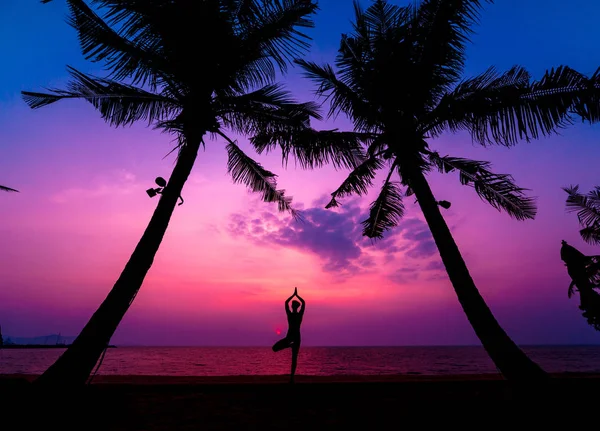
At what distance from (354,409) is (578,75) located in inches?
269

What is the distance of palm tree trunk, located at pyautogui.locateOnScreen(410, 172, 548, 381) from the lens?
608 cm

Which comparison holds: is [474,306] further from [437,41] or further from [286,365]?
[286,365]

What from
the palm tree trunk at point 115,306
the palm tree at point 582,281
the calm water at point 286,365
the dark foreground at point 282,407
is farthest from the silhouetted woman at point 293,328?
the calm water at point 286,365

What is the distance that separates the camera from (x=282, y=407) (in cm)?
554

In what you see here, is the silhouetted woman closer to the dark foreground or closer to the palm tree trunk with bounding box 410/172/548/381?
the dark foreground

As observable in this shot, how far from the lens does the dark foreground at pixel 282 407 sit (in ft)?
15.0

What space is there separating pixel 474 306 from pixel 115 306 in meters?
6.08

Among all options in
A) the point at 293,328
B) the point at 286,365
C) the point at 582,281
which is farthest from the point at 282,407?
the point at 286,365

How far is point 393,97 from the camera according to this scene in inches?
326

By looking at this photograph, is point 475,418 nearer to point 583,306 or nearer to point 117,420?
point 583,306

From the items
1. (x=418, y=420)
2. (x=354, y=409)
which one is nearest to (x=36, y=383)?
(x=354, y=409)

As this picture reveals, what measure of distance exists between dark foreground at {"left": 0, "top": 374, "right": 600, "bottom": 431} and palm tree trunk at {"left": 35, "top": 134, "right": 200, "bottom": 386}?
0.29m

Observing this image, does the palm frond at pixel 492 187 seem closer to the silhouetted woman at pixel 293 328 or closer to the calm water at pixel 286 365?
the silhouetted woman at pixel 293 328

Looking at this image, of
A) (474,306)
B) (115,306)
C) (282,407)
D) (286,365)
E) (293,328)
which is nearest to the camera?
(282,407)
